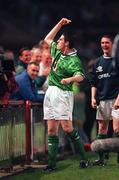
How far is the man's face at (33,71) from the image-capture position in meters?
11.5

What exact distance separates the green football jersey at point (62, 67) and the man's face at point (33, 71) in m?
1.31

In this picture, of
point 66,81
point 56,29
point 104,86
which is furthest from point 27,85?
point 66,81

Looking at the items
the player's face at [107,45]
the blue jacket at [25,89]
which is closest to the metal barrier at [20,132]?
the blue jacket at [25,89]

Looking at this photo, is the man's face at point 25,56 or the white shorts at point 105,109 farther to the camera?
the man's face at point 25,56

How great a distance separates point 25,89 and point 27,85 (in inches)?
2.5

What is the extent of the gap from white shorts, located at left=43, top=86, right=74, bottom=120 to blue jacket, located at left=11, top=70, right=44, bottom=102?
4.09 feet

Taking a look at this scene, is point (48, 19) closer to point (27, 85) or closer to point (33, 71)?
→ point (33, 71)

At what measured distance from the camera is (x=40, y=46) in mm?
12781

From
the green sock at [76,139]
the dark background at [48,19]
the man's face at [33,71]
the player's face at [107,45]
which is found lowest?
the green sock at [76,139]

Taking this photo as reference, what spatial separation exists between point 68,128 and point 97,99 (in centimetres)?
70

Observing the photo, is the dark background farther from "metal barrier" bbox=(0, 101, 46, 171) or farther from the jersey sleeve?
the jersey sleeve

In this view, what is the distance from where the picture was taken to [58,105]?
10117mm

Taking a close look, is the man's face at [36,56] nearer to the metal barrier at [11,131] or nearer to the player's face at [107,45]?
the metal barrier at [11,131]

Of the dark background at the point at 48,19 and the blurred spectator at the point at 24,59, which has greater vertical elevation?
the dark background at the point at 48,19
